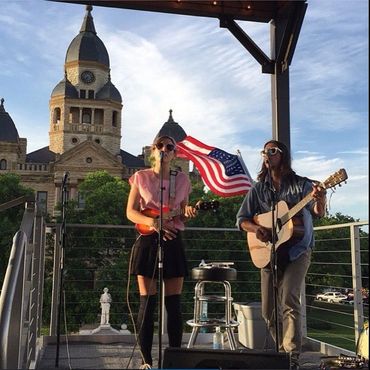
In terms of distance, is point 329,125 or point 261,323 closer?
point 261,323

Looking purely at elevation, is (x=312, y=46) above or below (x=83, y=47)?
below

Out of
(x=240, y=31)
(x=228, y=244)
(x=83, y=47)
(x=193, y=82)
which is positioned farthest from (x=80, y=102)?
(x=240, y=31)

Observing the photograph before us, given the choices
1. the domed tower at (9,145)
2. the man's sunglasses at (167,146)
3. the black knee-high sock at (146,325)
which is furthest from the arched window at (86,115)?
the black knee-high sock at (146,325)

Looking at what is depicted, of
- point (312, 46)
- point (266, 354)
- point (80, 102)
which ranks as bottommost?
point (266, 354)

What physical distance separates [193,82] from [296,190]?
5.76 metres

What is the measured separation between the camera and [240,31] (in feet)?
16.1

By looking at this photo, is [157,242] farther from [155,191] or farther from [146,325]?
[146,325]

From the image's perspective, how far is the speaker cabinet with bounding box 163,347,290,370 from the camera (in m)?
2.44

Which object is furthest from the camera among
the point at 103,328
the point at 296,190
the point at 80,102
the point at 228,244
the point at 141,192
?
the point at 80,102

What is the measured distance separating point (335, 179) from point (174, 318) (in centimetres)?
127

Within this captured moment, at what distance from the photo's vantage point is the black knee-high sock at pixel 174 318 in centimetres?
292

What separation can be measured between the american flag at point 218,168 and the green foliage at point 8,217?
17672 mm

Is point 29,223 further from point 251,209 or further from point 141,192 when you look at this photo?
point 251,209

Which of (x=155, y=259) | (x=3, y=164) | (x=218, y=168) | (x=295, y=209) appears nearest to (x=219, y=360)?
(x=155, y=259)
